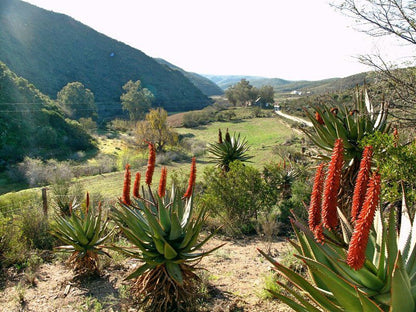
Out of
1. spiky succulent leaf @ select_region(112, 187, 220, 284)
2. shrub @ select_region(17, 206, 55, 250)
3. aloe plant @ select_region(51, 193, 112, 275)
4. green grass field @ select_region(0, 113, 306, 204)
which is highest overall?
spiky succulent leaf @ select_region(112, 187, 220, 284)

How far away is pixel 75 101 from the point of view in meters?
50.0

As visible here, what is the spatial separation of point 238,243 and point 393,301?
5637 mm

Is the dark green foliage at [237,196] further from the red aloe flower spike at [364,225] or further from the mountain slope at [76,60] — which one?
the mountain slope at [76,60]

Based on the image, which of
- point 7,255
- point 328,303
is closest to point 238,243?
point 7,255

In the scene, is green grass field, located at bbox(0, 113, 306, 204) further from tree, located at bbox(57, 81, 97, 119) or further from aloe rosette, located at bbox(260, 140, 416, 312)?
tree, located at bbox(57, 81, 97, 119)

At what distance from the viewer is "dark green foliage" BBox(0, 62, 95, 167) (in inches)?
1177

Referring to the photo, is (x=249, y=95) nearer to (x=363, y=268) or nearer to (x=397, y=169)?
(x=397, y=169)

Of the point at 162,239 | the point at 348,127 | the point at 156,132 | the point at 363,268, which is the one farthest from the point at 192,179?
the point at 156,132

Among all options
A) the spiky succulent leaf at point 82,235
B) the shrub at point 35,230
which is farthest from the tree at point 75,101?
the spiky succulent leaf at point 82,235

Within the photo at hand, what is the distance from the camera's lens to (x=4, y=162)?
90.7 ft

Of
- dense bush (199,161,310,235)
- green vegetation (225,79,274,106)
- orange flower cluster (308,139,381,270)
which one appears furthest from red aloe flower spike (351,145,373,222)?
green vegetation (225,79,274,106)

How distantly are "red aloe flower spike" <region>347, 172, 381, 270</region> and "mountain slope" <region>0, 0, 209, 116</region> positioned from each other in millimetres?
63057

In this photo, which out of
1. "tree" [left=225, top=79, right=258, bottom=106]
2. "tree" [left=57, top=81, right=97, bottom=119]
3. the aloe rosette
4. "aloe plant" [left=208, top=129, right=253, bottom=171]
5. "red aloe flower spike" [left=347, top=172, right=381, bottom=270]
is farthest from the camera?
"tree" [left=225, top=79, right=258, bottom=106]

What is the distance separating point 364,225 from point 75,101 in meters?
54.5
